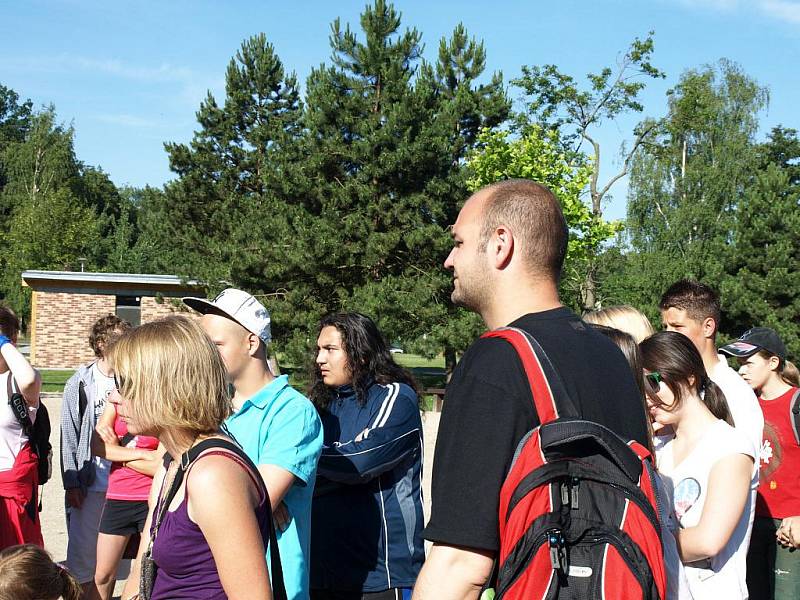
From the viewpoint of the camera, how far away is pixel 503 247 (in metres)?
A: 1.88

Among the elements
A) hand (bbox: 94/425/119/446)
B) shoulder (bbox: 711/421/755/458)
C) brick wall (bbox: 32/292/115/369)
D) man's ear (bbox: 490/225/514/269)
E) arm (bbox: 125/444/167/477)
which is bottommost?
brick wall (bbox: 32/292/115/369)

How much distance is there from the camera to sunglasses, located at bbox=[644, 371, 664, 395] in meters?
3.09

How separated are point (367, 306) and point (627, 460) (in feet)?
63.4

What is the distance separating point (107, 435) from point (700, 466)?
3613 millimetres

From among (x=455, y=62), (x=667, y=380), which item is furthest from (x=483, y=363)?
(x=455, y=62)

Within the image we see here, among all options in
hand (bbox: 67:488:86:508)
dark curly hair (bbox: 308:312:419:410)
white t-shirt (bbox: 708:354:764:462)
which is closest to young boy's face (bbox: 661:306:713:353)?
white t-shirt (bbox: 708:354:764:462)

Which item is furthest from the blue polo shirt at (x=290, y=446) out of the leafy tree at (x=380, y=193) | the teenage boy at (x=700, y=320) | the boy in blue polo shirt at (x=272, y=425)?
the leafy tree at (x=380, y=193)

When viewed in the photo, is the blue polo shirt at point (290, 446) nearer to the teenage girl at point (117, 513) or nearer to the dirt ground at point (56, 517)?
the teenage girl at point (117, 513)

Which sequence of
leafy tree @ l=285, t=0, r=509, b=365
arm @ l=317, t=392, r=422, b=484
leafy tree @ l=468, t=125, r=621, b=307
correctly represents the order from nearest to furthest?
1. arm @ l=317, t=392, r=422, b=484
2. leafy tree @ l=285, t=0, r=509, b=365
3. leafy tree @ l=468, t=125, r=621, b=307

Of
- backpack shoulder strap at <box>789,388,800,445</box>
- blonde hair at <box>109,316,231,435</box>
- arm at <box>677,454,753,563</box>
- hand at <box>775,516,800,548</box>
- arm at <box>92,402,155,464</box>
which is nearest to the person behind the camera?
blonde hair at <box>109,316,231,435</box>

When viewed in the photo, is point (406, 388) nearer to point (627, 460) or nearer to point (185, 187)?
point (627, 460)

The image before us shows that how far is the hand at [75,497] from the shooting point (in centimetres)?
537

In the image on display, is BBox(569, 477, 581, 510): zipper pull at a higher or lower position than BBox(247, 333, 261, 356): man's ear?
lower

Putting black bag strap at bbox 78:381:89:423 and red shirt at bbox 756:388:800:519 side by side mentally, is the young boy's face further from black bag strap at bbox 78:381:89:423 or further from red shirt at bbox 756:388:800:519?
black bag strap at bbox 78:381:89:423
